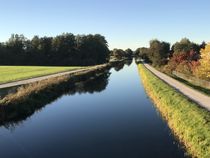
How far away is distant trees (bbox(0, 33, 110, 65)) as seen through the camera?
145750 millimetres

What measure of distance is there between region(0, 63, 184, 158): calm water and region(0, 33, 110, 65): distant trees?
10994 cm

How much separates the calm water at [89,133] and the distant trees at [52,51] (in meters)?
110

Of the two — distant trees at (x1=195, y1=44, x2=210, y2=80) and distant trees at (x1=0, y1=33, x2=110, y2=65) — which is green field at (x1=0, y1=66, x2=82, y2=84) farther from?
distant trees at (x1=0, y1=33, x2=110, y2=65)

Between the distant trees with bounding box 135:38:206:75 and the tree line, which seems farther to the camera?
the distant trees with bounding box 135:38:206:75

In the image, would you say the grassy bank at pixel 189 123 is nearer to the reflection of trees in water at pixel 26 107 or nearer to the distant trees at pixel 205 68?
the reflection of trees in water at pixel 26 107

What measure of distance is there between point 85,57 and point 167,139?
13392 cm

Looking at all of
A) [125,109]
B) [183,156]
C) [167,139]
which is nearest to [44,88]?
[125,109]

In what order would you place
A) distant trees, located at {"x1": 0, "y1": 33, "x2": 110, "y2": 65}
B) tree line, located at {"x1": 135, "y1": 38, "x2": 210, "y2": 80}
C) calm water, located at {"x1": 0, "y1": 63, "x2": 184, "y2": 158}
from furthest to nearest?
1. distant trees, located at {"x1": 0, "y1": 33, "x2": 110, "y2": 65}
2. tree line, located at {"x1": 135, "y1": 38, "x2": 210, "y2": 80}
3. calm water, located at {"x1": 0, "y1": 63, "x2": 184, "y2": 158}

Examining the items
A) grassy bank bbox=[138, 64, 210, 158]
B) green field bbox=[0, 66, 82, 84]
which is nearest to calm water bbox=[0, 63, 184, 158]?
grassy bank bbox=[138, 64, 210, 158]

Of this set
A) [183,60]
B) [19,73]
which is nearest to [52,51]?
[19,73]

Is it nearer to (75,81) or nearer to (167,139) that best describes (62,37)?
(75,81)

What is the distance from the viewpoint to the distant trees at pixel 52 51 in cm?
14575

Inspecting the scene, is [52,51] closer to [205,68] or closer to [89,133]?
[205,68]

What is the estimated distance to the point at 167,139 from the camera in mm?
21797
